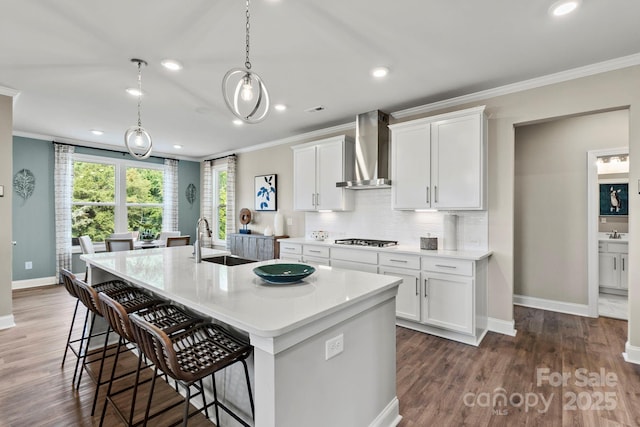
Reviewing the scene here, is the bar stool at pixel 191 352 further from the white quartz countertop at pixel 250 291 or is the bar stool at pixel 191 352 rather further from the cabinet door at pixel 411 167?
the cabinet door at pixel 411 167

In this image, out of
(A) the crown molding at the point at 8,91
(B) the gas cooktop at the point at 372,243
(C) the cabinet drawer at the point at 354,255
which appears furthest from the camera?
(B) the gas cooktop at the point at 372,243

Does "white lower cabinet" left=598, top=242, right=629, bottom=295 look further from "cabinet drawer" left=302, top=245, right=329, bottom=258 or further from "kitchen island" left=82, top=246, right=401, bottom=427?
"kitchen island" left=82, top=246, right=401, bottom=427

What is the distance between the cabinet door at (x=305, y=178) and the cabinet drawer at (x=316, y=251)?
0.70 metres

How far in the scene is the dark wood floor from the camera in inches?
80.3

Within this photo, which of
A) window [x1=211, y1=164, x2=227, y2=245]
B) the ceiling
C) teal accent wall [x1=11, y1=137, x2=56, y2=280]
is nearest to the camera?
the ceiling

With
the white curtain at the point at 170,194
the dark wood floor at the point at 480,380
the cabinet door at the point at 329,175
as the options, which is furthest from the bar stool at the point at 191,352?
the white curtain at the point at 170,194

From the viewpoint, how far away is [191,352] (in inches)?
62.9

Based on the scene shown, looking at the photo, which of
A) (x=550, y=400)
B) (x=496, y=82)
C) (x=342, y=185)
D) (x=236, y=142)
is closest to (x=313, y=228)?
(x=342, y=185)

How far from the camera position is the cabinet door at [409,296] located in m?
3.40

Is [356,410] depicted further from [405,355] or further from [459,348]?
[459,348]

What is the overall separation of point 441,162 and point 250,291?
106 inches

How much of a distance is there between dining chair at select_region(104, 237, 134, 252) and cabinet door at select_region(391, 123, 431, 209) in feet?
14.5

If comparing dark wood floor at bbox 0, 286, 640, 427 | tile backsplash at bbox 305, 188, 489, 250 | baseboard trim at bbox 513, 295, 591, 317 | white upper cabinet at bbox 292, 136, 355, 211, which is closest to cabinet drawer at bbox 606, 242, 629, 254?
baseboard trim at bbox 513, 295, 591, 317

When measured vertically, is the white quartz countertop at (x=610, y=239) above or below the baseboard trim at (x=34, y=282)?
above
